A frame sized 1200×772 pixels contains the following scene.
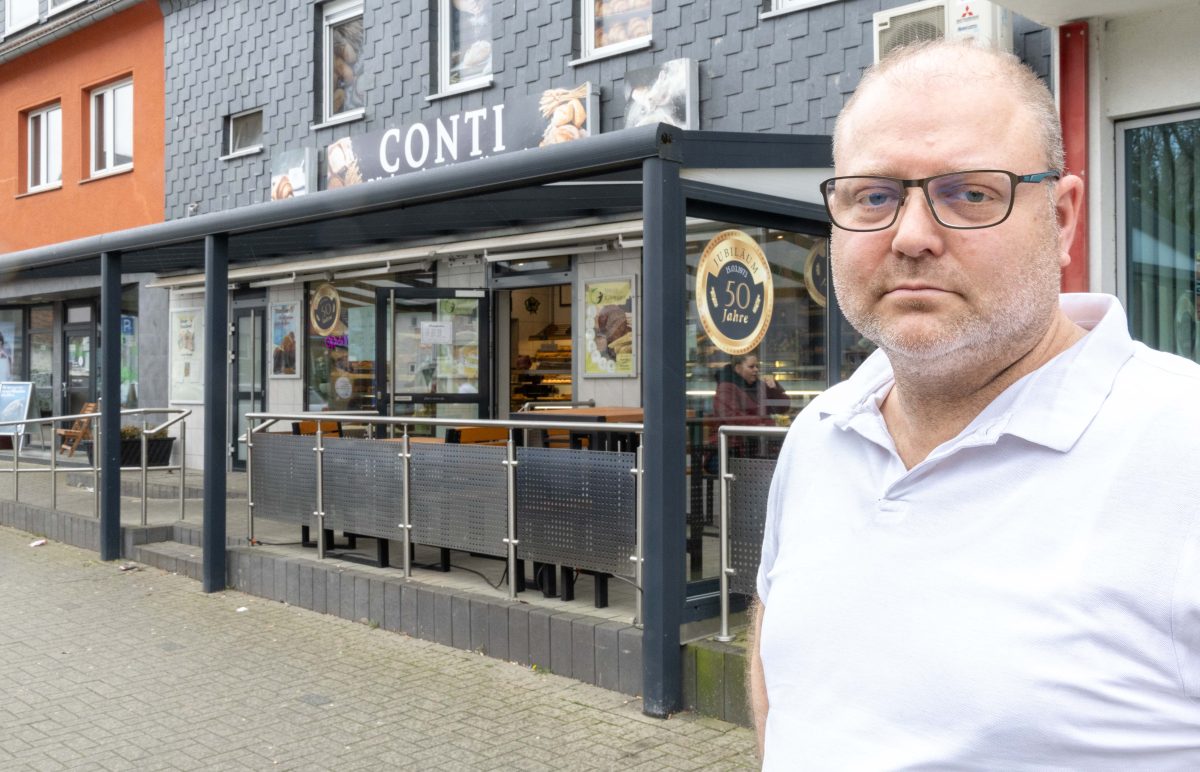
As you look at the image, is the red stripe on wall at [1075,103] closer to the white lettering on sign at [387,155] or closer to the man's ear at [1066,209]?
the man's ear at [1066,209]

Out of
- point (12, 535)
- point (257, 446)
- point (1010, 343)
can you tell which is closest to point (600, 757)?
point (1010, 343)

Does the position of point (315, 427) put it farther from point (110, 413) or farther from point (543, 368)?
point (543, 368)

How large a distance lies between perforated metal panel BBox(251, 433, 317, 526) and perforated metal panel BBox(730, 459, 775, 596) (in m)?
3.49

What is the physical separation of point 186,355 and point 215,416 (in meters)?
7.77

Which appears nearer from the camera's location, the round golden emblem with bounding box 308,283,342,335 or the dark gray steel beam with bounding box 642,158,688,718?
the dark gray steel beam with bounding box 642,158,688,718

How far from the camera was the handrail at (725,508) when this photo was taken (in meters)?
5.31

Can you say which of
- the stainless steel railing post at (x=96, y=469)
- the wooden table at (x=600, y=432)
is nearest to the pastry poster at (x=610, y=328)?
the wooden table at (x=600, y=432)

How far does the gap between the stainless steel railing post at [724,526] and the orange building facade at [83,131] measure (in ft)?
41.3

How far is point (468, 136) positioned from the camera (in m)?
11.4

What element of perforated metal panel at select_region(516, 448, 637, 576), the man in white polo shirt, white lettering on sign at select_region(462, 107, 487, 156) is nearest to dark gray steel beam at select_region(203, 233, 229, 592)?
perforated metal panel at select_region(516, 448, 637, 576)

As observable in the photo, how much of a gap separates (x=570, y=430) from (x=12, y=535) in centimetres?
751

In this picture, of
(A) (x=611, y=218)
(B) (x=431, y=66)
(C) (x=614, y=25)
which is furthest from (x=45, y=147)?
(A) (x=611, y=218)

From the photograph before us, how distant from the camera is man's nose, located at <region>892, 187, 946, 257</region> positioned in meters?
1.29

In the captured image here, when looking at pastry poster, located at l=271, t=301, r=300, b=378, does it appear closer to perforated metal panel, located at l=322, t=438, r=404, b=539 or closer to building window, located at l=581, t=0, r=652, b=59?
building window, located at l=581, t=0, r=652, b=59
